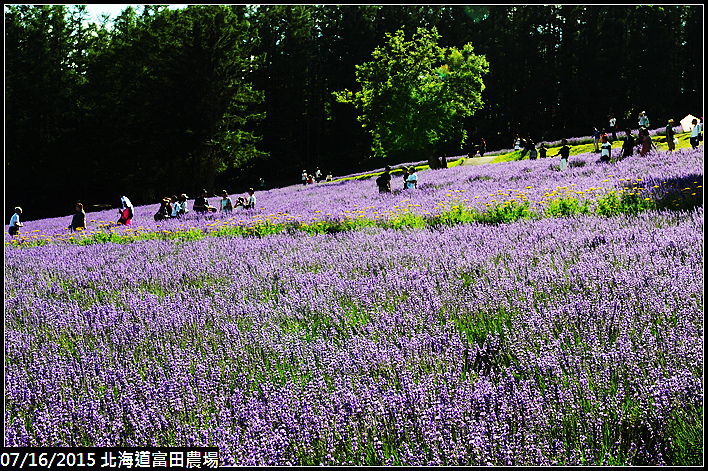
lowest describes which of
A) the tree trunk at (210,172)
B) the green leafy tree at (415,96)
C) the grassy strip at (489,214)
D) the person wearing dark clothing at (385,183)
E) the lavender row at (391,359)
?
the lavender row at (391,359)

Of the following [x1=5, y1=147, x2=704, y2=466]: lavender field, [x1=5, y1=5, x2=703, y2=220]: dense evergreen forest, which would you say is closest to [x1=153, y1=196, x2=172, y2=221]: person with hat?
[x1=5, y1=147, x2=704, y2=466]: lavender field

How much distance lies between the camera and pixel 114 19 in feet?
151

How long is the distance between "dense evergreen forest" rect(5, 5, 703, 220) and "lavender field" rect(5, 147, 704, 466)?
31.7 meters

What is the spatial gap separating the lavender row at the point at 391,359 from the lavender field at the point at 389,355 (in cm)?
1

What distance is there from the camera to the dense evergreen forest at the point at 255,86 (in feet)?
124

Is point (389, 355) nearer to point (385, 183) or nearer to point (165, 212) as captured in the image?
point (385, 183)

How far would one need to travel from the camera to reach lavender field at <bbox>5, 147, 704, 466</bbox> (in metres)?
1.86

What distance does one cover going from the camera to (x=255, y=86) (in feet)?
179

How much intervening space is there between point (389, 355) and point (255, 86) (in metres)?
55.7

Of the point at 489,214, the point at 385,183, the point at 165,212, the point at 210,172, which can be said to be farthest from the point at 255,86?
the point at 489,214
